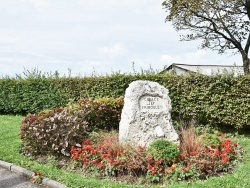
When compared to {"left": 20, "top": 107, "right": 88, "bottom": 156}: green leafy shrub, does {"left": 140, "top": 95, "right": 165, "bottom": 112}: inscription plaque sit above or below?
above

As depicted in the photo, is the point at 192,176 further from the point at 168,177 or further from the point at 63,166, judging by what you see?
the point at 63,166

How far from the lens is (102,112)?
9281mm

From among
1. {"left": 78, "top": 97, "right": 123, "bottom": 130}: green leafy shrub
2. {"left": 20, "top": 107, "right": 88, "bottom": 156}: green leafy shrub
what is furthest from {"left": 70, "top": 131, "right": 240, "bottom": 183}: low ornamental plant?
{"left": 78, "top": 97, "right": 123, "bottom": 130}: green leafy shrub

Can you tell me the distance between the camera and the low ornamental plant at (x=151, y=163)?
5.66 meters

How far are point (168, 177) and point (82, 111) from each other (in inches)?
140

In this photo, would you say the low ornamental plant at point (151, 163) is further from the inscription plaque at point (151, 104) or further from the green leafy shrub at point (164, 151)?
the inscription plaque at point (151, 104)

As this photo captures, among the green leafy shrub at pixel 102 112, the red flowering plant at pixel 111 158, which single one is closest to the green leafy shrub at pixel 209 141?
the red flowering plant at pixel 111 158

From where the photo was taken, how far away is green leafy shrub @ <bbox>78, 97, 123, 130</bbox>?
9.10 metres

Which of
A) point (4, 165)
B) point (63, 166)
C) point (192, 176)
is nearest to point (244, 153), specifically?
point (192, 176)

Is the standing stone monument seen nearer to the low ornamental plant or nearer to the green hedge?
the low ornamental plant

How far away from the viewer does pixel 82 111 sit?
28.0 ft

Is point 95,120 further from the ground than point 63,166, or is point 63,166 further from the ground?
point 95,120

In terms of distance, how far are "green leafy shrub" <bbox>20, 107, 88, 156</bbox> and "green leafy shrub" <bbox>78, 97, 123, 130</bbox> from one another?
1586 millimetres

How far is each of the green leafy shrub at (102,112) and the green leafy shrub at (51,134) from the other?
5.20 feet
